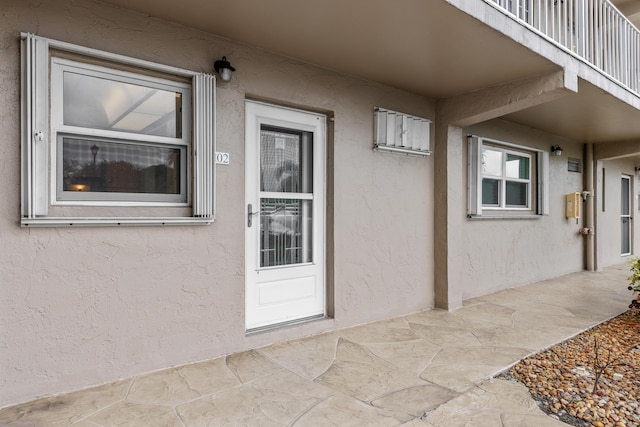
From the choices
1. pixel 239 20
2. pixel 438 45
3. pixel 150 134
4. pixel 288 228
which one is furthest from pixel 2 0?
pixel 438 45

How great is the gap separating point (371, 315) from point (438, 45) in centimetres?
271

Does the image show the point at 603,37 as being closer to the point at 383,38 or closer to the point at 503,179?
the point at 503,179

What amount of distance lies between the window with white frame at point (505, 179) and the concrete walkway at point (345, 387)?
201 centimetres

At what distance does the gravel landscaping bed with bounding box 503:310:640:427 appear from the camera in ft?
7.50

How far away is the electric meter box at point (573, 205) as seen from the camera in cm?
701

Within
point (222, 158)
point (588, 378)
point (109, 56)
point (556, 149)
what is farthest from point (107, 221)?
point (556, 149)

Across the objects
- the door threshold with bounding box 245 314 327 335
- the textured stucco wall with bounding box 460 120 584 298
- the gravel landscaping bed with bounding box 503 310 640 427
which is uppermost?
the textured stucco wall with bounding box 460 120 584 298

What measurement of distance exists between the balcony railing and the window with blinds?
5.18 feet

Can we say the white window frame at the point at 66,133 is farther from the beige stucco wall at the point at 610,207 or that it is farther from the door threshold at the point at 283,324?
the beige stucco wall at the point at 610,207

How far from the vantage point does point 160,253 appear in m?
2.87

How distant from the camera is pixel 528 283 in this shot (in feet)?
20.6

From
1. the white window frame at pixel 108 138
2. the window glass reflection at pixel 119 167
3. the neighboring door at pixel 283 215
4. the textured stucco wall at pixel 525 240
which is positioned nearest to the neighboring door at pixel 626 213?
the textured stucco wall at pixel 525 240

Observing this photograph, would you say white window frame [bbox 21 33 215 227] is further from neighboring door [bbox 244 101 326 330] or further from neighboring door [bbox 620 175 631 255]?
neighboring door [bbox 620 175 631 255]

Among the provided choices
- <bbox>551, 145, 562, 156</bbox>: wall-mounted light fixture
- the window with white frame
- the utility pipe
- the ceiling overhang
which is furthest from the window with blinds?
the utility pipe
